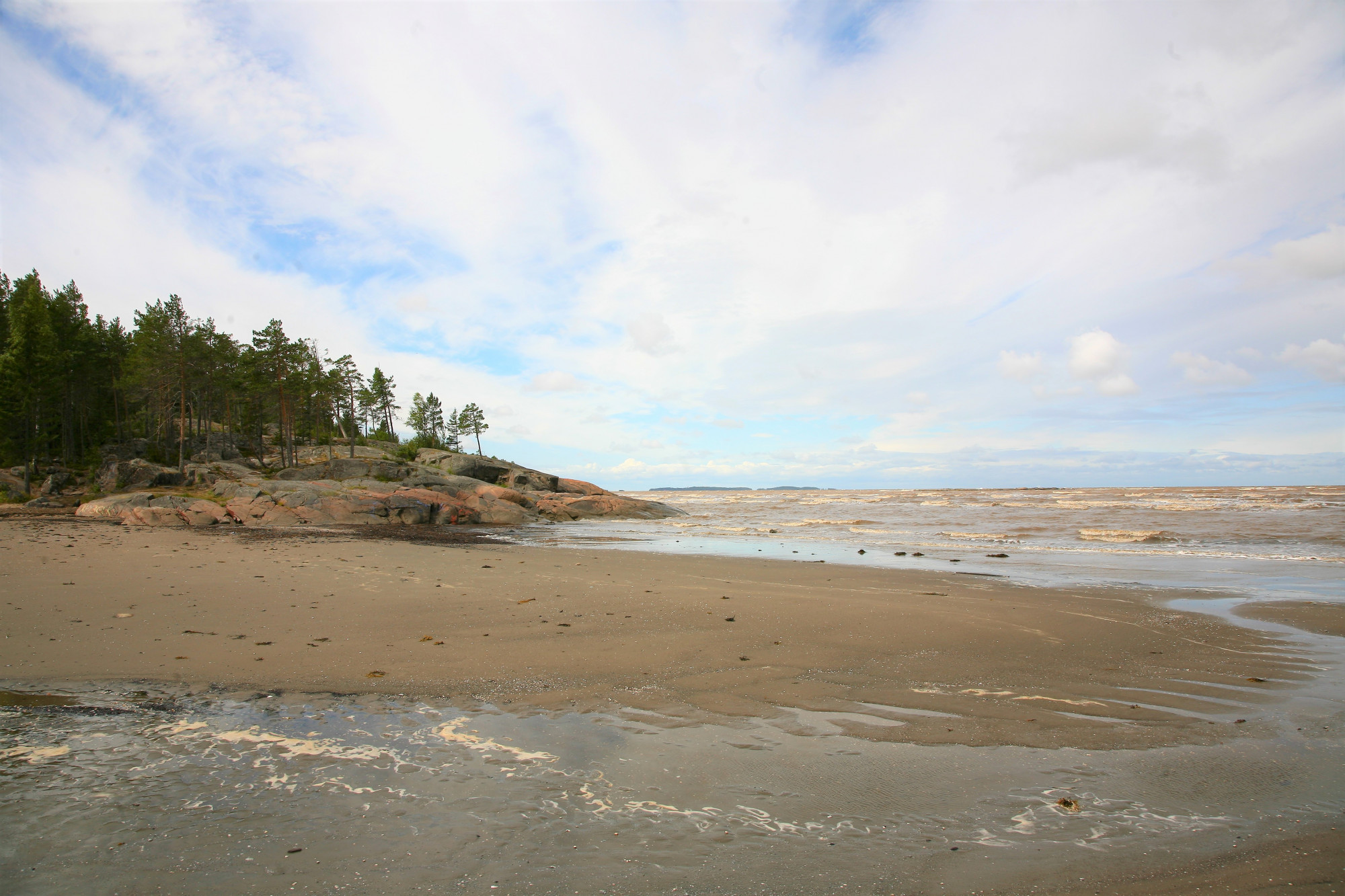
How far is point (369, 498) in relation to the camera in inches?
1236

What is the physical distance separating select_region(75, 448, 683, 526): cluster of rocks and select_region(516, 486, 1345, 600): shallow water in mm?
5135

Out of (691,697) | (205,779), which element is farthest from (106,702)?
(691,697)

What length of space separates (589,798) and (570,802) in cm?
13

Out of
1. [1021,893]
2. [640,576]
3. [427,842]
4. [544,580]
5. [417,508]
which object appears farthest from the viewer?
[417,508]

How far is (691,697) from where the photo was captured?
18.7 feet

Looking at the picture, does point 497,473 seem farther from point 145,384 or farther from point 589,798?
point 589,798

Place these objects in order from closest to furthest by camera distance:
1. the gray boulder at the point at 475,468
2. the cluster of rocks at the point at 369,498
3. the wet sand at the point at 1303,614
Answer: the wet sand at the point at 1303,614 < the cluster of rocks at the point at 369,498 < the gray boulder at the point at 475,468

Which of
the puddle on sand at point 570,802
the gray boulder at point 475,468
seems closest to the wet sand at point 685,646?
the puddle on sand at point 570,802

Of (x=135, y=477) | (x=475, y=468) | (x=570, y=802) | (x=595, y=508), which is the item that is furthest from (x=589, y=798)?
(x=475, y=468)

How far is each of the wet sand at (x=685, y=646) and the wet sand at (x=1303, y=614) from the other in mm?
1333

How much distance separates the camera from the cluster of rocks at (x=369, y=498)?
1112 inches

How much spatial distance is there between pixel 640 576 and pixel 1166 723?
976 cm

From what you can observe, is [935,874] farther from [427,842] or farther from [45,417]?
[45,417]

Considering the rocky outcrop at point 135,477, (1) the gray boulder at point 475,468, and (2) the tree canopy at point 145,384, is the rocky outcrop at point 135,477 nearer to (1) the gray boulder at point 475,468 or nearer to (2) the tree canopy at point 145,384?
(2) the tree canopy at point 145,384
